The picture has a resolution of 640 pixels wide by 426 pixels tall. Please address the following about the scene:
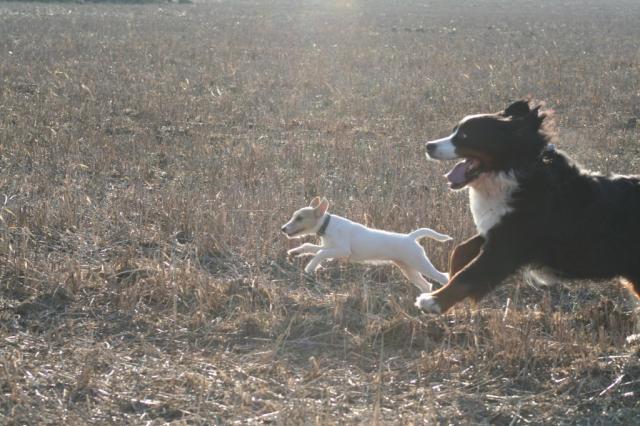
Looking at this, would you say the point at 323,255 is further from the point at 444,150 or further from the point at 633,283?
the point at 633,283

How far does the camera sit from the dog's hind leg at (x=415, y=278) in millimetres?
6043

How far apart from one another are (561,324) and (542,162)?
1.01 m

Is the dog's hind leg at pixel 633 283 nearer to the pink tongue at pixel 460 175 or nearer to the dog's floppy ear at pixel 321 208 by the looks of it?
→ the pink tongue at pixel 460 175

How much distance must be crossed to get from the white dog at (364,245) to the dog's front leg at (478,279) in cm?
93

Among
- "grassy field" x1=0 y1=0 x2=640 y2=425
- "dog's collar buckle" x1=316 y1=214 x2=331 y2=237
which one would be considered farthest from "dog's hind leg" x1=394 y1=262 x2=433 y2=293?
"dog's collar buckle" x1=316 y1=214 x2=331 y2=237

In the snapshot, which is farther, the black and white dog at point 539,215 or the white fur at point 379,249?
the white fur at point 379,249

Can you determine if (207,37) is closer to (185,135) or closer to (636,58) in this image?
(636,58)

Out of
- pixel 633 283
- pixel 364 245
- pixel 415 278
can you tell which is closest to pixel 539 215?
pixel 633 283

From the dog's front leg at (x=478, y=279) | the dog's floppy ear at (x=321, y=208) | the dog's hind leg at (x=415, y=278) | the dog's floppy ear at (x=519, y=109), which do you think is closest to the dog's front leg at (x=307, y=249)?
the dog's floppy ear at (x=321, y=208)

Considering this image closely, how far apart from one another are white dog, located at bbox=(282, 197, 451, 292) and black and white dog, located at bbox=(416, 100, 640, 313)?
2.84ft

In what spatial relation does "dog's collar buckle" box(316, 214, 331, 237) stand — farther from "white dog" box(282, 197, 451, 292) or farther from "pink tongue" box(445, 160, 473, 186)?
"pink tongue" box(445, 160, 473, 186)

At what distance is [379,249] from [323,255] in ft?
1.34

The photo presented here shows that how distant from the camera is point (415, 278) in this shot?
612 cm

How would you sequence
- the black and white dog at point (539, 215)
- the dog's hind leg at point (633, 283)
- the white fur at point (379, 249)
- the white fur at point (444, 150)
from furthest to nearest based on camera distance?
the white fur at point (379, 249), the white fur at point (444, 150), the dog's hind leg at point (633, 283), the black and white dog at point (539, 215)
